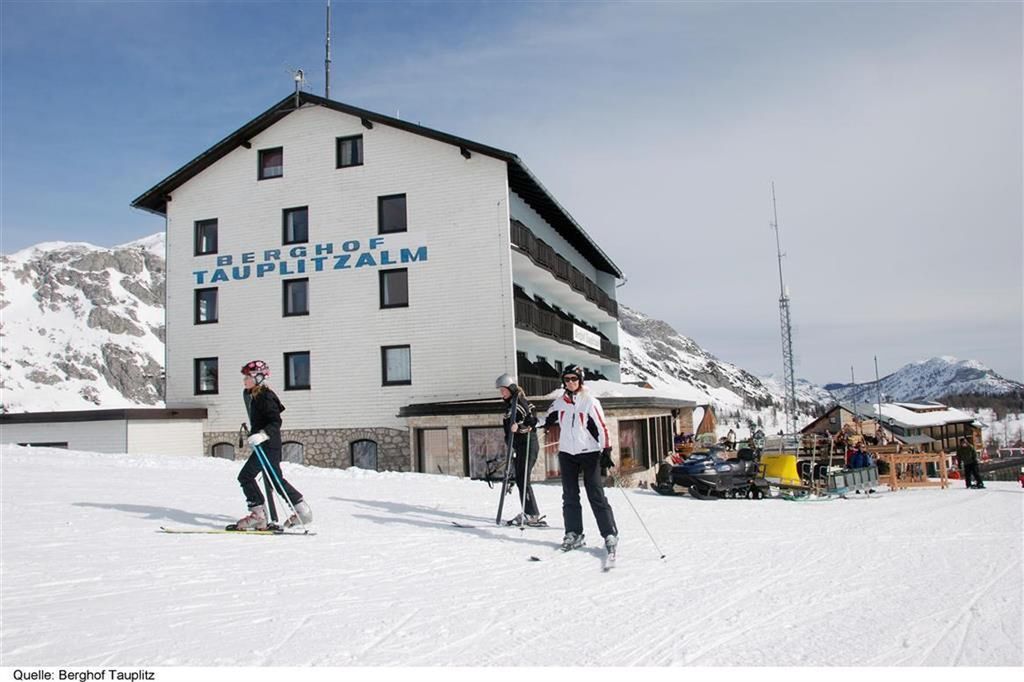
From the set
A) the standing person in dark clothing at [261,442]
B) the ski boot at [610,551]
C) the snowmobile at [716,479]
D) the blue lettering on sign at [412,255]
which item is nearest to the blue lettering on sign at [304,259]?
the blue lettering on sign at [412,255]

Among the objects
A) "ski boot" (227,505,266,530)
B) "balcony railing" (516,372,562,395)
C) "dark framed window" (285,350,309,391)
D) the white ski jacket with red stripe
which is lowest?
"ski boot" (227,505,266,530)

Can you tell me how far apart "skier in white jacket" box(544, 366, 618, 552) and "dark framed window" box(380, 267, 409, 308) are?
61.2 ft

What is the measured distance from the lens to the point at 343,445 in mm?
25625

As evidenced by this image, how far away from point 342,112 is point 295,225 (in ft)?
13.9

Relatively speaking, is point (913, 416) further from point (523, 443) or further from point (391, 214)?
point (523, 443)

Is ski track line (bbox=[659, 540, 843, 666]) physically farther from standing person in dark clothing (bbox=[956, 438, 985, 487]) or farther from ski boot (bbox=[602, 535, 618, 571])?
standing person in dark clothing (bbox=[956, 438, 985, 487])

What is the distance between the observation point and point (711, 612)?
513 cm

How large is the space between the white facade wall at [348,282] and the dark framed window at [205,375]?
230 millimetres

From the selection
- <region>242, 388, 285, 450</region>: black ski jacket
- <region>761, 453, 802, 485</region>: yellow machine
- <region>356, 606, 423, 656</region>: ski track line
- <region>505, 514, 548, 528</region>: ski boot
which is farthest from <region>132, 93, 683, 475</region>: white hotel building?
<region>356, 606, 423, 656</region>: ski track line

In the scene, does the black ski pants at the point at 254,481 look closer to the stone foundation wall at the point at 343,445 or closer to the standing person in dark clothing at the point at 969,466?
the stone foundation wall at the point at 343,445

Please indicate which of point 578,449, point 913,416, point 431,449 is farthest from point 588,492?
point 913,416

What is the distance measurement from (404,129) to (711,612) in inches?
909

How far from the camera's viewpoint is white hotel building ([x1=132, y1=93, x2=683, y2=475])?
971 inches

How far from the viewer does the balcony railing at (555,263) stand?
25.9m
